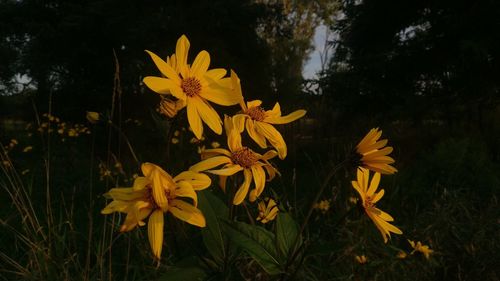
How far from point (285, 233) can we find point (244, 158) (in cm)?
21

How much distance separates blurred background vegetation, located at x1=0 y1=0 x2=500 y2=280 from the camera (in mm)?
1731

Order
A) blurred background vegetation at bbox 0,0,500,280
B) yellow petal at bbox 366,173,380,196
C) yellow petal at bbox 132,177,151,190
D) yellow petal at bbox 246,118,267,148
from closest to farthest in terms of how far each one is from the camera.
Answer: yellow petal at bbox 132,177,151,190 → yellow petal at bbox 246,118,267,148 → yellow petal at bbox 366,173,380,196 → blurred background vegetation at bbox 0,0,500,280

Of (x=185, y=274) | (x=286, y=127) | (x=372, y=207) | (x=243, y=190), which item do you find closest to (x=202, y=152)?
(x=243, y=190)

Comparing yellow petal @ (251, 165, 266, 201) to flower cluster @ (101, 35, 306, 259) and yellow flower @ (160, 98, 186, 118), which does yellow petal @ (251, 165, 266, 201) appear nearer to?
flower cluster @ (101, 35, 306, 259)

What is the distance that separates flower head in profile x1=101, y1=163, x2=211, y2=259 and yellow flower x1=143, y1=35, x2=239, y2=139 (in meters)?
0.13

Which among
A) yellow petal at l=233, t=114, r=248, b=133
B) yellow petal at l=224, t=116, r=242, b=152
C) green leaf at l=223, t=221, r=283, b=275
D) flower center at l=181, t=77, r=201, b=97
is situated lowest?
green leaf at l=223, t=221, r=283, b=275

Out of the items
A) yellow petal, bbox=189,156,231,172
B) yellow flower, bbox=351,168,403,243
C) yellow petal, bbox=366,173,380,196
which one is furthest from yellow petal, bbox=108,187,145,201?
yellow petal, bbox=366,173,380,196

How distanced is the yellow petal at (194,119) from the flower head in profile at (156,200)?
0.11m

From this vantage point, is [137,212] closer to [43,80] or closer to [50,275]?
[50,275]

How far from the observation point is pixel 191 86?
2.57 feet

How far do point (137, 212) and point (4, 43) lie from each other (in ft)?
31.6

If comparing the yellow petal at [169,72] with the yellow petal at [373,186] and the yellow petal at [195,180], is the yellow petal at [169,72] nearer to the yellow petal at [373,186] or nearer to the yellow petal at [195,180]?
the yellow petal at [195,180]

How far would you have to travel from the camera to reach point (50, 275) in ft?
4.72

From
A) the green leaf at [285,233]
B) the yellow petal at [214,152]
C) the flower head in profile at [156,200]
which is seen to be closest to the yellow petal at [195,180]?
the flower head in profile at [156,200]
